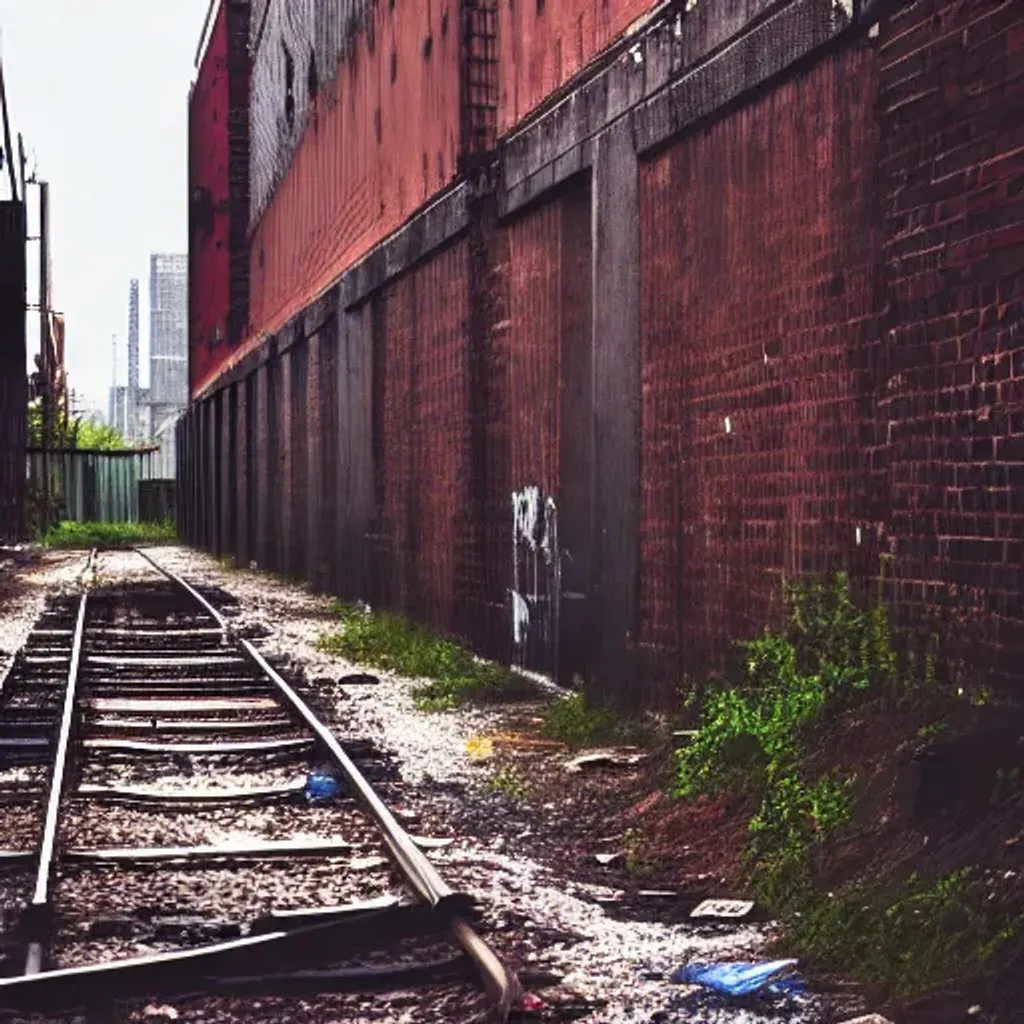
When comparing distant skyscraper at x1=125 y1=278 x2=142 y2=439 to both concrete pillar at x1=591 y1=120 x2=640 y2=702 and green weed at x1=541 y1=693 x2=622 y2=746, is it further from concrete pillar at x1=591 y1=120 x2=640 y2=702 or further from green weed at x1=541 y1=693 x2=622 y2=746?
green weed at x1=541 y1=693 x2=622 y2=746

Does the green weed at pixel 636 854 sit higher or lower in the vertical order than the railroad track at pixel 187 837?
lower

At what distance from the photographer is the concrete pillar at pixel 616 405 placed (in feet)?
33.4

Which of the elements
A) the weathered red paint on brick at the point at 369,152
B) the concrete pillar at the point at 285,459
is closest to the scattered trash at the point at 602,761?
the weathered red paint on brick at the point at 369,152

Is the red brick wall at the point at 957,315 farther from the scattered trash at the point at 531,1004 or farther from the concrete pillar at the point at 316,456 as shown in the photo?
the concrete pillar at the point at 316,456

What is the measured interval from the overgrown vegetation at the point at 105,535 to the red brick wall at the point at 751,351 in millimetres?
35123

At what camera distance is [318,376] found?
22969mm

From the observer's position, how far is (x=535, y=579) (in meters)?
12.5

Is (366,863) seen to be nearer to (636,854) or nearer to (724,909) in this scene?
(636,854)

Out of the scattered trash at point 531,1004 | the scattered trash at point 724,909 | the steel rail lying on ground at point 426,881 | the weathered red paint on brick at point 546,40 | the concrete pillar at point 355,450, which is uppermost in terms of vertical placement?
the weathered red paint on brick at point 546,40

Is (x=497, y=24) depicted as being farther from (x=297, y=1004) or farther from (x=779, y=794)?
(x=297, y=1004)

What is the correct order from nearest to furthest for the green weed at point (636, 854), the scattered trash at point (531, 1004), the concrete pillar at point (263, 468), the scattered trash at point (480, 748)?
the scattered trash at point (531, 1004)
the green weed at point (636, 854)
the scattered trash at point (480, 748)
the concrete pillar at point (263, 468)

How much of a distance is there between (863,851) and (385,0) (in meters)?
14.3

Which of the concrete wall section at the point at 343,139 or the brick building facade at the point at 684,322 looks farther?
the concrete wall section at the point at 343,139

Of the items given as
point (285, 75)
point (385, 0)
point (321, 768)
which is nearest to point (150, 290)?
point (285, 75)
